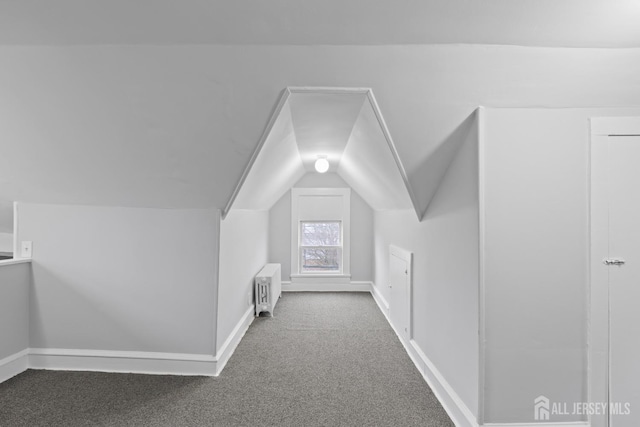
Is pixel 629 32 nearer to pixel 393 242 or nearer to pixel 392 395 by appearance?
pixel 392 395

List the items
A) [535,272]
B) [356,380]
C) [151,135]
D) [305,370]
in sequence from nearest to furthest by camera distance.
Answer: [535,272] → [151,135] → [356,380] → [305,370]

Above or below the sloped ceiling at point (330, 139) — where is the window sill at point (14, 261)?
below

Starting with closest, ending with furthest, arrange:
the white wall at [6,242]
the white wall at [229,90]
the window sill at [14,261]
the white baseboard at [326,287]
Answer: the white wall at [229,90] → the window sill at [14,261] → the white wall at [6,242] → the white baseboard at [326,287]

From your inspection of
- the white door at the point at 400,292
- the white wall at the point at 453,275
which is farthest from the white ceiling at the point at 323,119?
the white door at the point at 400,292

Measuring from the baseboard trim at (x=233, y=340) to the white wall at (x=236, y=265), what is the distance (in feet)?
0.14

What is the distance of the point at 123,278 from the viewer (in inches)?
112

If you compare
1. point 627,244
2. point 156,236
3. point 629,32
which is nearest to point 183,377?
point 156,236

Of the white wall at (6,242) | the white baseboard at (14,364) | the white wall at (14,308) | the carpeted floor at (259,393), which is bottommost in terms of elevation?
the carpeted floor at (259,393)

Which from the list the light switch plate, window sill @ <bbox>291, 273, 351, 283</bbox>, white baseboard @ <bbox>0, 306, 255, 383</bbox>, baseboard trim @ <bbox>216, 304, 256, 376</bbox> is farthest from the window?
the light switch plate

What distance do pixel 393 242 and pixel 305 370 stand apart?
184 centimetres

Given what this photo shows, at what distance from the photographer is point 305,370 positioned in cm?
285

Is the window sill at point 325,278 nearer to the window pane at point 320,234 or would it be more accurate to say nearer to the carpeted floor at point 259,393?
the window pane at point 320,234

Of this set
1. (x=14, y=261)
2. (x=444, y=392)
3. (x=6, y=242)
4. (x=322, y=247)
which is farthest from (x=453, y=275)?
(x=6, y=242)

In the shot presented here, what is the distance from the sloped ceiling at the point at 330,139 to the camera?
2.16 m
